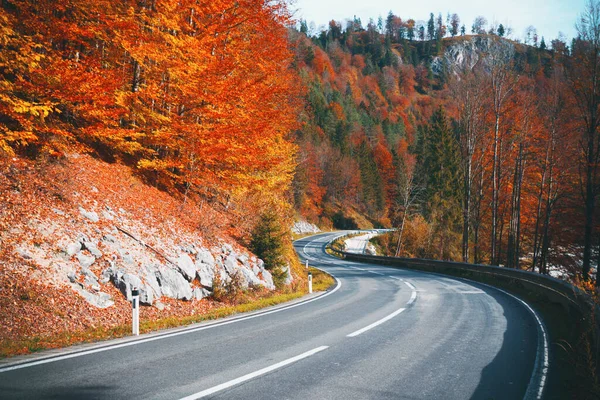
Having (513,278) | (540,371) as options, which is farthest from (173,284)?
(513,278)

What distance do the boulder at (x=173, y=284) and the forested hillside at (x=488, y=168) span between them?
11.1 meters

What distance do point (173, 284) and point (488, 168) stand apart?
22.9 metres

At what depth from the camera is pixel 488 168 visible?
25141 mm

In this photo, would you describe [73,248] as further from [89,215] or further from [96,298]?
[89,215]

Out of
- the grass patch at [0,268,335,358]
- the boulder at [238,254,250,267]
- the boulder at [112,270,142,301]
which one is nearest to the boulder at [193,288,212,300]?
the grass patch at [0,268,335,358]

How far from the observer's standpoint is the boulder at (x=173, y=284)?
10.4 meters

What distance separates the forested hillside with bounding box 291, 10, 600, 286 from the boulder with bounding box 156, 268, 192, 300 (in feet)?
36.4

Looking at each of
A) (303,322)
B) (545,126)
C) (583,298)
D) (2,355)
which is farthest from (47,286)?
(545,126)

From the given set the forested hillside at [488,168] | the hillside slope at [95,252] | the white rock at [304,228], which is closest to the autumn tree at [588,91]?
the forested hillside at [488,168]

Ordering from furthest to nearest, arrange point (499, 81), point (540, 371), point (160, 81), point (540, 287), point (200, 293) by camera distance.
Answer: point (499, 81) < point (160, 81) < point (540, 287) < point (200, 293) < point (540, 371)

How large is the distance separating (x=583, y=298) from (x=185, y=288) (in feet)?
33.0

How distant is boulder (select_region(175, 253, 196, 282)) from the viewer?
11406 millimetres

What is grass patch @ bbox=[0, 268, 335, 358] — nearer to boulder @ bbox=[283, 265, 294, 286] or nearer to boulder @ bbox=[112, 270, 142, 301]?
boulder @ bbox=[112, 270, 142, 301]

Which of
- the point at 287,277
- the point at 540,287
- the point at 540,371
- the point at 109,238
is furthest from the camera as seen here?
the point at 287,277
